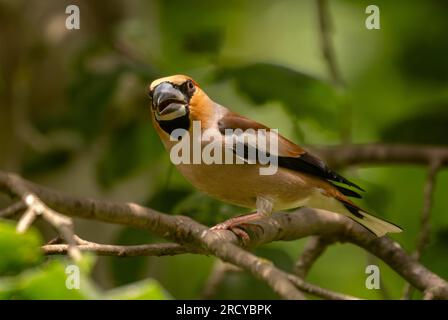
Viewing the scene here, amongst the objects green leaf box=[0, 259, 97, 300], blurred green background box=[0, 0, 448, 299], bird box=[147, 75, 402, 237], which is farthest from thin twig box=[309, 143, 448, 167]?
green leaf box=[0, 259, 97, 300]

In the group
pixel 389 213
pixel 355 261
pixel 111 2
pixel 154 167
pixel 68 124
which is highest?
pixel 111 2

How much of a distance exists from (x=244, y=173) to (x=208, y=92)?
31.5 inches

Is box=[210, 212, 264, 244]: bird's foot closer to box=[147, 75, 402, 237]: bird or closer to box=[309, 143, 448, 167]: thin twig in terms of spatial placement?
box=[147, 75, 402, 237]: bird

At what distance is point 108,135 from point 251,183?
78.7 inches

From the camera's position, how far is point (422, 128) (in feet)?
16.9

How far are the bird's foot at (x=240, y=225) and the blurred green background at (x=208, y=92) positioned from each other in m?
0.44

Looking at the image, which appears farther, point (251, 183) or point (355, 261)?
point (355, 261)

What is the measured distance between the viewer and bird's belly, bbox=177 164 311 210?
342 centimetres

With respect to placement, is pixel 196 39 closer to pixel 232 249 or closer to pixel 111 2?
pixel 111 2

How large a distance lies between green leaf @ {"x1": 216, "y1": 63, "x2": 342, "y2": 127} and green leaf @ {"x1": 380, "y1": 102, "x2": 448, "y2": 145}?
3.69 ft

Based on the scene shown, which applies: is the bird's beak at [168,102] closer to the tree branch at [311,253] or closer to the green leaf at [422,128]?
the tree branch at [311,253]

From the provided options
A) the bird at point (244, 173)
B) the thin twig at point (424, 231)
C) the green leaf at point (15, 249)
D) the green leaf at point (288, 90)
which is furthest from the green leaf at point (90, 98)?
the green leaf at point (15, 249)

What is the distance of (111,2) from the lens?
5.89 metres
